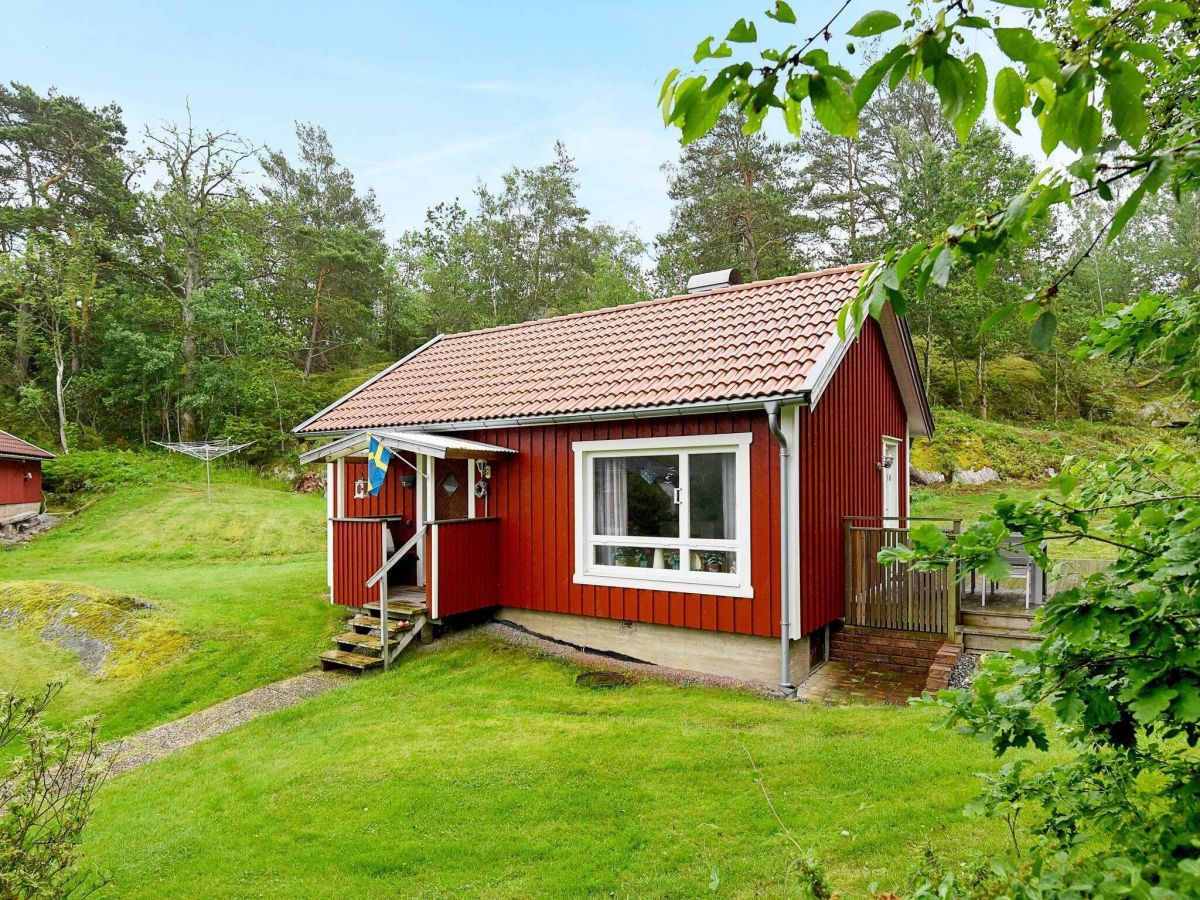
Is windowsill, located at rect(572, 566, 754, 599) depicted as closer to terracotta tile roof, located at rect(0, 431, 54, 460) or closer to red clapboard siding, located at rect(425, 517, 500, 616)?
red clapboard siding, located at rect(425, 517, 500, 616)

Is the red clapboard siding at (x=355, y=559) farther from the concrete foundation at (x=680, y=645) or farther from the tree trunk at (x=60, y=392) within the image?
the tree trunk at (x=60, y=392)

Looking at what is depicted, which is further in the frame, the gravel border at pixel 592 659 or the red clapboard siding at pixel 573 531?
the gravel border at pixel 592 659

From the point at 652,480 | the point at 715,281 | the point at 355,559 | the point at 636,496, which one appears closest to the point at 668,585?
the point at 636,496

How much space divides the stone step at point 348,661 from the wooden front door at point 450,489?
2.28 metres

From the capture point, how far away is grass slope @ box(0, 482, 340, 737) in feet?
25.6

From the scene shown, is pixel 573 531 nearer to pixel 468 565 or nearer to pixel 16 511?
pixel 468 565

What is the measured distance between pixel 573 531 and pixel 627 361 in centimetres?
244

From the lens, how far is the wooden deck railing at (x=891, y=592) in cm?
741

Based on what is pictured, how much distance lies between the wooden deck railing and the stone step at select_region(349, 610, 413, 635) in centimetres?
574

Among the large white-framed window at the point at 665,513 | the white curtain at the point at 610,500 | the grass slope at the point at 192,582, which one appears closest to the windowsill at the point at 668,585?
the large white-framed window at the point at 665,513

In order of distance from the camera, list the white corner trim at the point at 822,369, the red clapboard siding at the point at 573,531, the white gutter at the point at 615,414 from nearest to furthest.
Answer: the white corner trim at the point at 822,369, the white gutter at the point at 615,414, the red clapboard siding at the point at 573,531

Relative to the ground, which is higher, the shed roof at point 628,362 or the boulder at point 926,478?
the shed roof at point 628,362

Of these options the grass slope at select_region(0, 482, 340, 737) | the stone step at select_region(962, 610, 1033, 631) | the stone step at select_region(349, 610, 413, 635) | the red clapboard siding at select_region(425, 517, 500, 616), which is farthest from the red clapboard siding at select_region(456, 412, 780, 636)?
the grass slope at select_region(0, 482, 340, 737)

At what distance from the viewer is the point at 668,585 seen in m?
7.72
